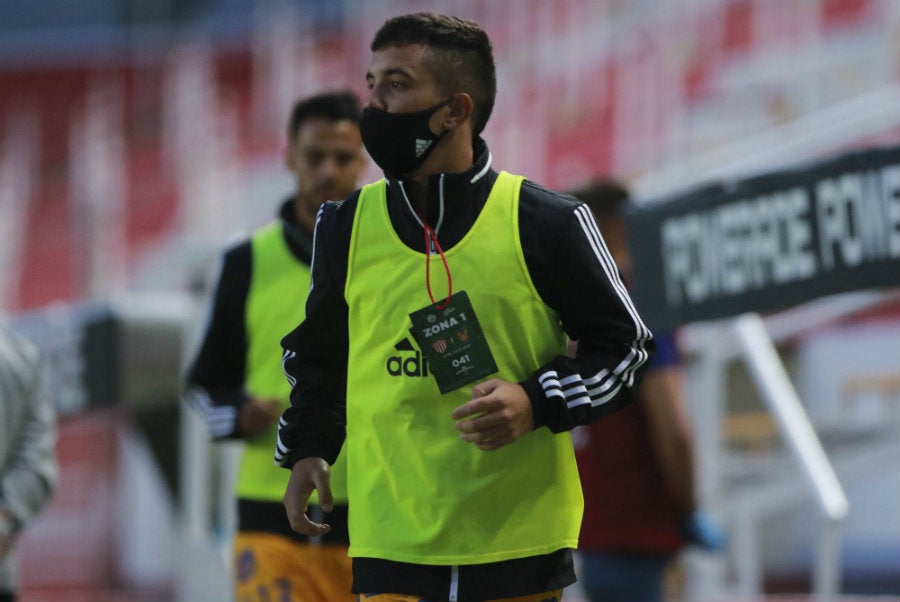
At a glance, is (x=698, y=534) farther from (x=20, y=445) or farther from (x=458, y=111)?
(x=20, y=445)

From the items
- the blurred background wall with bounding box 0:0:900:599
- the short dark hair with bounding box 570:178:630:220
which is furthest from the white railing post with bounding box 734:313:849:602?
the blurred background wall with bounding box 0:0:900:599

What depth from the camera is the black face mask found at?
96.6 inches

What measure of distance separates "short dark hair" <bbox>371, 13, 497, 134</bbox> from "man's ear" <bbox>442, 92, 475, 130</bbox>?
14mm

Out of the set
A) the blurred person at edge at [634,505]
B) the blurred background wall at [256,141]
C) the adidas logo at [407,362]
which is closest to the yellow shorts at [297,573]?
the blurred person at edge at [634,505]

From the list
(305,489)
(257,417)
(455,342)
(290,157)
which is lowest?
(305,489)

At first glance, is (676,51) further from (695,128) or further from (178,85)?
(178,85)

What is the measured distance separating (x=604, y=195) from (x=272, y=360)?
3.80 feet

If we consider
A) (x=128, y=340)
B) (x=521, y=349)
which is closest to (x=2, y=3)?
(x=128, y=340)

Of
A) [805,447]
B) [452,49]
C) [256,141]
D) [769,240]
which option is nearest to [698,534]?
[769,240]

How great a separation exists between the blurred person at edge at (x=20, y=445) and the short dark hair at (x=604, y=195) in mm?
1606

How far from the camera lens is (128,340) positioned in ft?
21.1

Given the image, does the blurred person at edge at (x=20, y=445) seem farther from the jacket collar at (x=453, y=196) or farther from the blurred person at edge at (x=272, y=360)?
the jacket collar at (x=453, y=196)

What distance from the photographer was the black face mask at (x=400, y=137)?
8.05 ft

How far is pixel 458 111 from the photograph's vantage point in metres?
2.50
